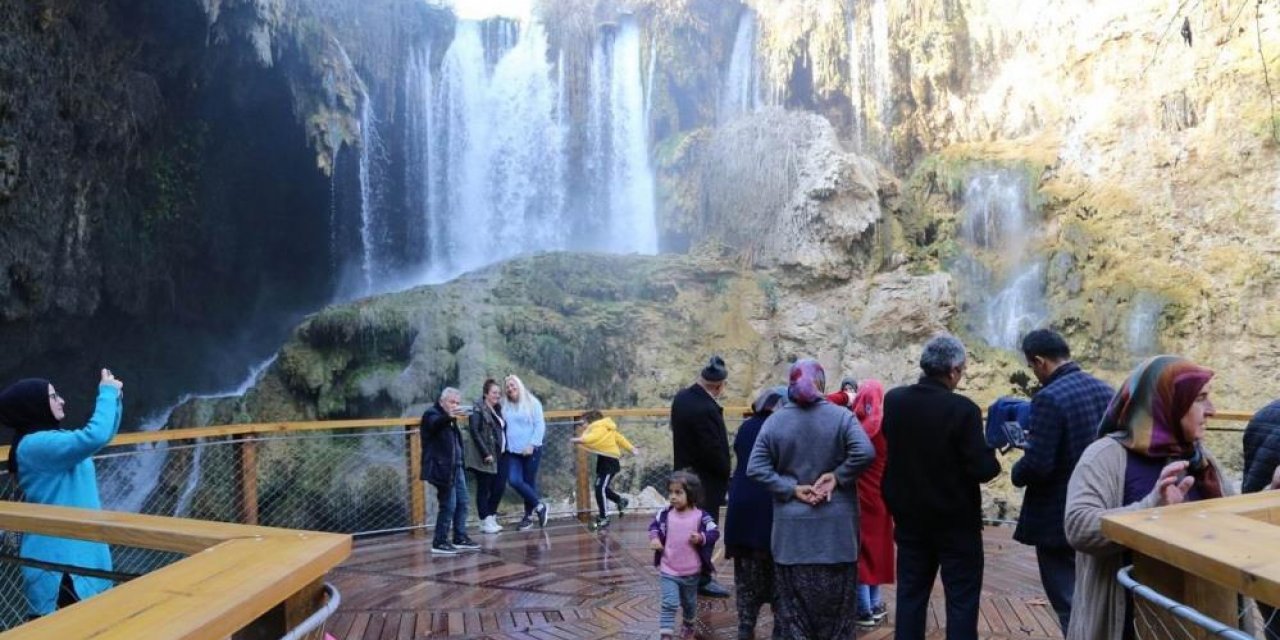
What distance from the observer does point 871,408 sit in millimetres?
4484

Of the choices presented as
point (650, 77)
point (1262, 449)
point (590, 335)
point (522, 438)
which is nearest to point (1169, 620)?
point (1262, 449)

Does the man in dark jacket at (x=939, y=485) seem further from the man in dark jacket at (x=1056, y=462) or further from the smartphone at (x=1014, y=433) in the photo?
the smartphone at (x=1014, y=433)

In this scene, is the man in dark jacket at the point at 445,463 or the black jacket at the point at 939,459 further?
the man in dark jacket at the point at 445,463

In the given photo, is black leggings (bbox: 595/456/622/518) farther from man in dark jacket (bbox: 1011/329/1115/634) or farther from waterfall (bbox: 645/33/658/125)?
waterfall (bbox: 645/33/658/125)

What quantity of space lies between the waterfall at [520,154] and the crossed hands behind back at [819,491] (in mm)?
18416

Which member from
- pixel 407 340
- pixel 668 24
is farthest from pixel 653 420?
pixel 668 24

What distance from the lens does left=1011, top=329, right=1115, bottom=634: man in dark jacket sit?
11.5 feet

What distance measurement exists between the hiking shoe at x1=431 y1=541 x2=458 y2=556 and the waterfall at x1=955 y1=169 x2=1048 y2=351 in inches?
481

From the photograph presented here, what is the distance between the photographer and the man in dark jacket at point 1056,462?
3.50 metres

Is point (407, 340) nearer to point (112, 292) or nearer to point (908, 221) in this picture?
point (112, 292)

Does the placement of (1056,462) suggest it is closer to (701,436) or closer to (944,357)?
(944,357)

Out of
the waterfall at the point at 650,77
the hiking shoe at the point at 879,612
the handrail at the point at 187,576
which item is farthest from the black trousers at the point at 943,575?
the waterfall at the point at 650,77

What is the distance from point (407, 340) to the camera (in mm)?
15227

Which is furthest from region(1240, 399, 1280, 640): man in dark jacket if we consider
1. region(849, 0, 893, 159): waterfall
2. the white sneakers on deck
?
region(849, 0, 893, 159): waterfall
